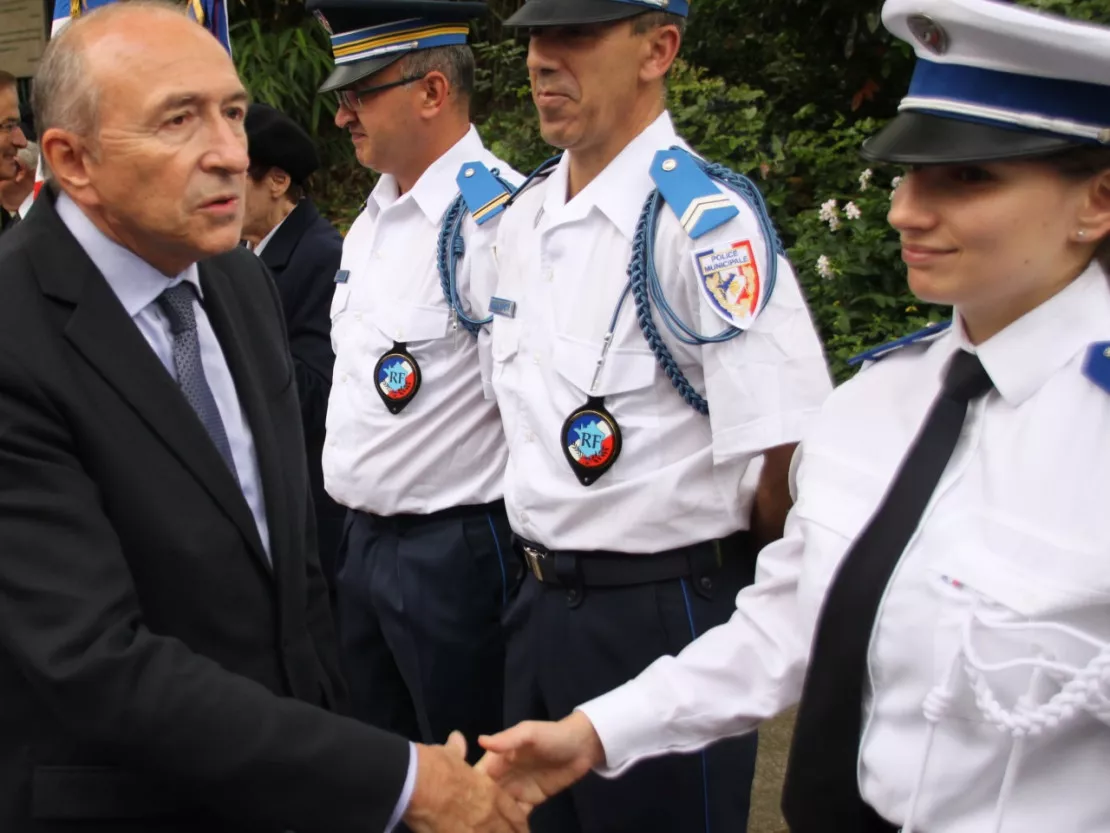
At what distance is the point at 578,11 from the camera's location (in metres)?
2.59

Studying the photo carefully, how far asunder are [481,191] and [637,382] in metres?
0.97

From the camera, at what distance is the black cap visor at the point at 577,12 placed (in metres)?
2.59

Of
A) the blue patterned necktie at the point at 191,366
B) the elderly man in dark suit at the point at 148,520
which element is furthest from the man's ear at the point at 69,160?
the blue patterned necktie at the point at 191,366

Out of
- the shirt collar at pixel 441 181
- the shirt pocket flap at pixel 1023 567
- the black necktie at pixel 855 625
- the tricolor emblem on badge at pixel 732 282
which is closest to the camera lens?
the shirt pocket flap at pixel 1023 567

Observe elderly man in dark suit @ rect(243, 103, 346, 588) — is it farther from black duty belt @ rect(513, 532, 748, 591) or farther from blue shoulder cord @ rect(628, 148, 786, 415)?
blue shoulder cord @ rect(628, 148, 786, 415)

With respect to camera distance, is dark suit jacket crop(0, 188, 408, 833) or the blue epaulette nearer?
the blue epaulette

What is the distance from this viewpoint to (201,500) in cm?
175

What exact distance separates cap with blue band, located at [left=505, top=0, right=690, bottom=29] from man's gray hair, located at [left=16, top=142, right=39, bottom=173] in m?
2.77

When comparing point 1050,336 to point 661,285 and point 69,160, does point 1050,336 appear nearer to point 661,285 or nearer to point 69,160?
point 661,285

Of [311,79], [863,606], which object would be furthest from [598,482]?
[311,79]

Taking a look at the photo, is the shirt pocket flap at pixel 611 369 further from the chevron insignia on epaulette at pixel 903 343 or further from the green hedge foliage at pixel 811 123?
the green hedge foliage at pixel 811 123

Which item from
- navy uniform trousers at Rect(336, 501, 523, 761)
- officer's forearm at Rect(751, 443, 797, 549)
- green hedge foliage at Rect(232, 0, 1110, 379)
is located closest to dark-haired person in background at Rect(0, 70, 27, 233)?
navy uniform trousers at Rect(336, 501, 523, 761)

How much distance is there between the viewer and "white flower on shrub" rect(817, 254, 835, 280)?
4.97m

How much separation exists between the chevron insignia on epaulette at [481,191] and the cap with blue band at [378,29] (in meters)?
0.39
